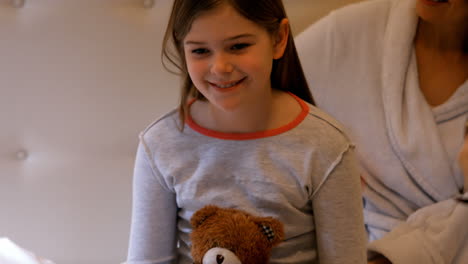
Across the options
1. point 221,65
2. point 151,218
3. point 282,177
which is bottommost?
point 151,218

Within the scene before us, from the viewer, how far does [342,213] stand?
800 millimetres

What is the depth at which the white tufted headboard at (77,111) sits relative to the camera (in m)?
1.14

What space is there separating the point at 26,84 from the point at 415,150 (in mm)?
845

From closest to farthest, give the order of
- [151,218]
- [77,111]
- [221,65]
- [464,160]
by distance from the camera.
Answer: [221,65], [151,218], [464,160], [77,111]

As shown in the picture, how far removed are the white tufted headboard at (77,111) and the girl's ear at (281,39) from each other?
430 mm

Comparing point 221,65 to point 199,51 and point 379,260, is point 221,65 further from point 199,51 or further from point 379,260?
point 379,260

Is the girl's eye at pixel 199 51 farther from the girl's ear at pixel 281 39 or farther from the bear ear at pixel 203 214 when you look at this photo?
the bear ear at pixel 203 214

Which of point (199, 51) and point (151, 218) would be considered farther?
point (151, 218)

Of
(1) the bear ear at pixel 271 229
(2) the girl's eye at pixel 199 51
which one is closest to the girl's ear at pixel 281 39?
(2) the girl's eye at pixel 199 51

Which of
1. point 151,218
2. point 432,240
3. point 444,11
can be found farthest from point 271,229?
point 444,11

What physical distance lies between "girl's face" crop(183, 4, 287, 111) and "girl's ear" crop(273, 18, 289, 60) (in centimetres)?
1

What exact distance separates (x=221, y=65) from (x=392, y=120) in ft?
1.58

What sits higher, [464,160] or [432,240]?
[464,160]

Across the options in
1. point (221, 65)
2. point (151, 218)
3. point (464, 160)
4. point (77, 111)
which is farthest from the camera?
point (77, 111)
